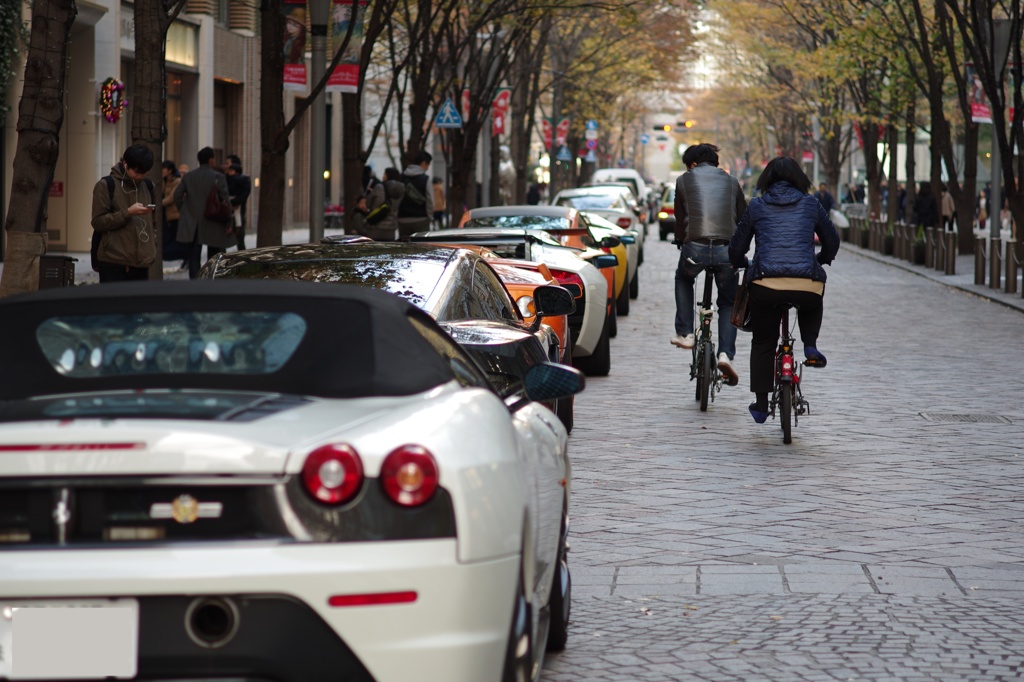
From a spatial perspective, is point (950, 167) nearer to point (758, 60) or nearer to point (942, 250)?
point (942, 250)

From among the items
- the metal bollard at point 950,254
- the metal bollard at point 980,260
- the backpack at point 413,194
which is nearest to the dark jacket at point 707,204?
the backpack at point 413,194

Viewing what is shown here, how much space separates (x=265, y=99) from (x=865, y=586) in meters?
13.1

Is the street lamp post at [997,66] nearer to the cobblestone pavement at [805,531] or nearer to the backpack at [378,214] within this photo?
the backpack at [378,214]

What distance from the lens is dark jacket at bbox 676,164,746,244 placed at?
39.6 ft

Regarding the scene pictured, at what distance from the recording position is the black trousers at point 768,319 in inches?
404

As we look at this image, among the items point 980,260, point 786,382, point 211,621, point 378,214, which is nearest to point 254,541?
point 211,621

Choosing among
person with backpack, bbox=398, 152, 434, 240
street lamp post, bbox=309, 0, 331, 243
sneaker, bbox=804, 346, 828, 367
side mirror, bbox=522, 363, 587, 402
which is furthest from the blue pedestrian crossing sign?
side mirror, bbox=522, 363, 587, 402

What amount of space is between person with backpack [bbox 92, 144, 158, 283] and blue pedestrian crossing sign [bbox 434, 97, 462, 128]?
58.9 ft

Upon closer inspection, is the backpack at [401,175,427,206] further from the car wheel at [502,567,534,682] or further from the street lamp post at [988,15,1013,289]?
the car wheel at [502,567,534,682]

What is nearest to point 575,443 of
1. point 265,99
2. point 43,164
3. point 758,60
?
point 43,164

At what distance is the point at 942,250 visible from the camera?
105 ft

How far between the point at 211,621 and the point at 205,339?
1.05 m

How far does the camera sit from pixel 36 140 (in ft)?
35.8

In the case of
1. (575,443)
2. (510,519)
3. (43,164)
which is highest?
(43,164)
